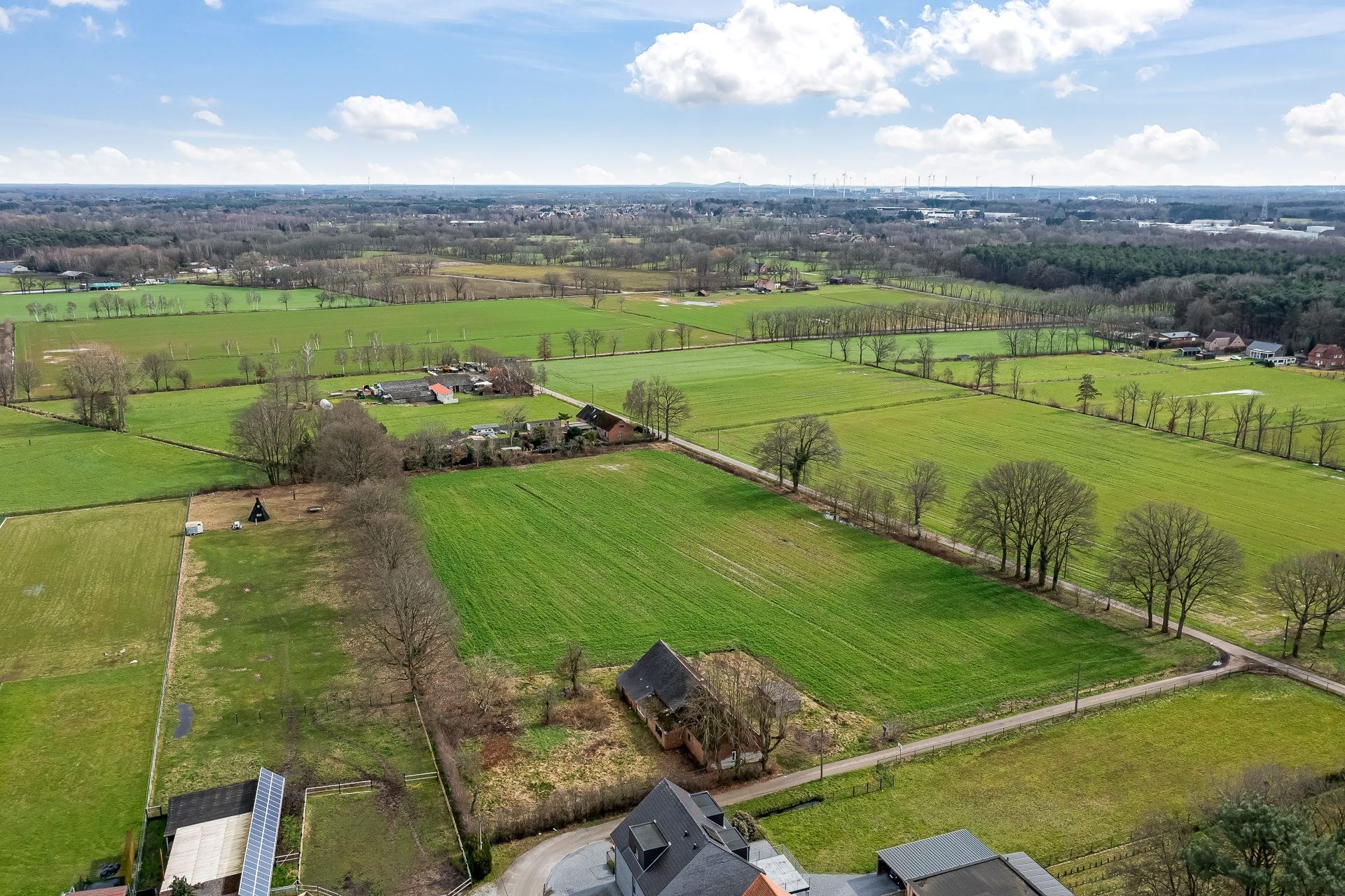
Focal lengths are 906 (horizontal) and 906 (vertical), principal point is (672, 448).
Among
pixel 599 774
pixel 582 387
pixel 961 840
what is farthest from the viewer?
pixel 582 387

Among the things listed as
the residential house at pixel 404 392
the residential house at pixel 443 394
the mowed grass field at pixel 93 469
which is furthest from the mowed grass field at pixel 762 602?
the residential house at pixel 404 392

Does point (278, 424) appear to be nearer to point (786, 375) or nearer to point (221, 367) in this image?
point (221, 367)

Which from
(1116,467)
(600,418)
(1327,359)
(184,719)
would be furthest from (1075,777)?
(1327,359)

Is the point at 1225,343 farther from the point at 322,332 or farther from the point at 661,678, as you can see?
the point at 322,332

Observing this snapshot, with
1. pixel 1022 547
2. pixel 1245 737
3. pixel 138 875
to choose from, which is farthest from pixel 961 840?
pixel 1022 547

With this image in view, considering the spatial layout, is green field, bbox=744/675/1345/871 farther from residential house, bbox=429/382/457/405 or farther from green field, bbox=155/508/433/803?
residential house, bbox=429/382/457/405

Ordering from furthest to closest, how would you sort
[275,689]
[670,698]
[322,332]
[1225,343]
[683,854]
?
[322,332] < [1225,343] < [275,689] < [670,698] < [683,854]

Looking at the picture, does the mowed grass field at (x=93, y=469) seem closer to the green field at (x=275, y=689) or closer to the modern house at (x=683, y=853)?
the green field at (x=275, y=689)
